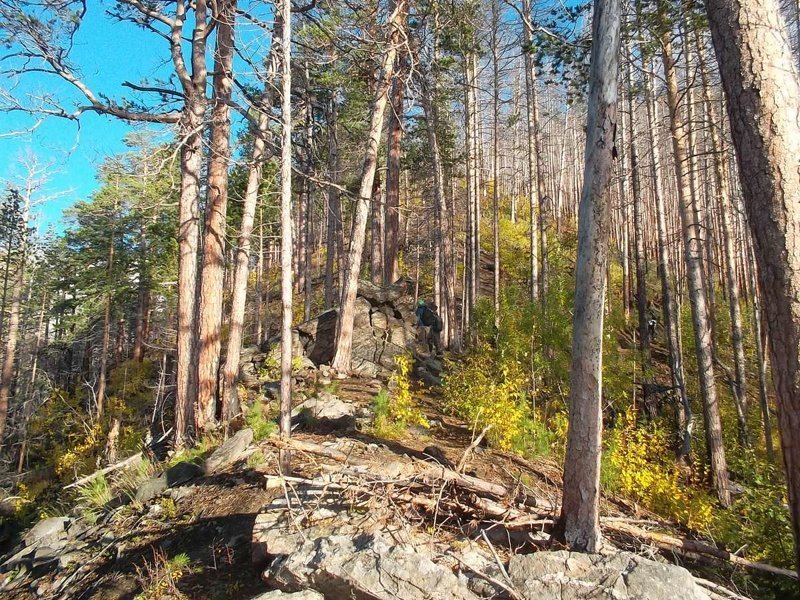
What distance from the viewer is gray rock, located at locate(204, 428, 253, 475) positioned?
5828 mm

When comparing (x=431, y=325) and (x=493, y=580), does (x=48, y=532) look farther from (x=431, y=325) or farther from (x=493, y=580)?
(x=431, y=325)

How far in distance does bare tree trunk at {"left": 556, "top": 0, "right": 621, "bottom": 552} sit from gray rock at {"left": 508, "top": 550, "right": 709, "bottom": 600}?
1.22 feet

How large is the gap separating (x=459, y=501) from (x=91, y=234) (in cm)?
2091

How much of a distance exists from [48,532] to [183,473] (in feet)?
6.48

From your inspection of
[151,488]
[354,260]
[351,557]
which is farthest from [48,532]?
[354,260]

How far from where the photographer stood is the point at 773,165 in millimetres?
2826

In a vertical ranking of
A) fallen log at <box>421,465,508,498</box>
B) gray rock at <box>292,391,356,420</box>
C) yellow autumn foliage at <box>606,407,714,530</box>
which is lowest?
yellow autumn foliage at <box>606,407,714,530</box>

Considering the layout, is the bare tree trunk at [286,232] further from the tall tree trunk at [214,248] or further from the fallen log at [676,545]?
the fallen log at [676,545]

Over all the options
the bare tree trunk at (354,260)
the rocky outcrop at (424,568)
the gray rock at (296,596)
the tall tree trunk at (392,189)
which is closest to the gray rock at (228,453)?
the rocky outcrop at (424,568)

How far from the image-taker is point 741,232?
20.3 meters

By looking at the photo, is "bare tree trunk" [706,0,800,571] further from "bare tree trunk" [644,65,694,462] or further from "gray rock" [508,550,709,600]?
"bare tree trunk" [644,65,694,462]

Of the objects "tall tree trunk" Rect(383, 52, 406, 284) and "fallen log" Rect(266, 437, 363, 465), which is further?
"tall tree trunk" Rect(383, 52, 406, 284)

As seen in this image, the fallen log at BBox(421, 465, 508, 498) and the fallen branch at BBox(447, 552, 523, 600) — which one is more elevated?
the fallen log at BBox(421, 465, 508, 498)

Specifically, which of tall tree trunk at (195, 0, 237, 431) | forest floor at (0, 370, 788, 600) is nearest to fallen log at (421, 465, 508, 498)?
forest floor at (0, 370, 788, 600)
